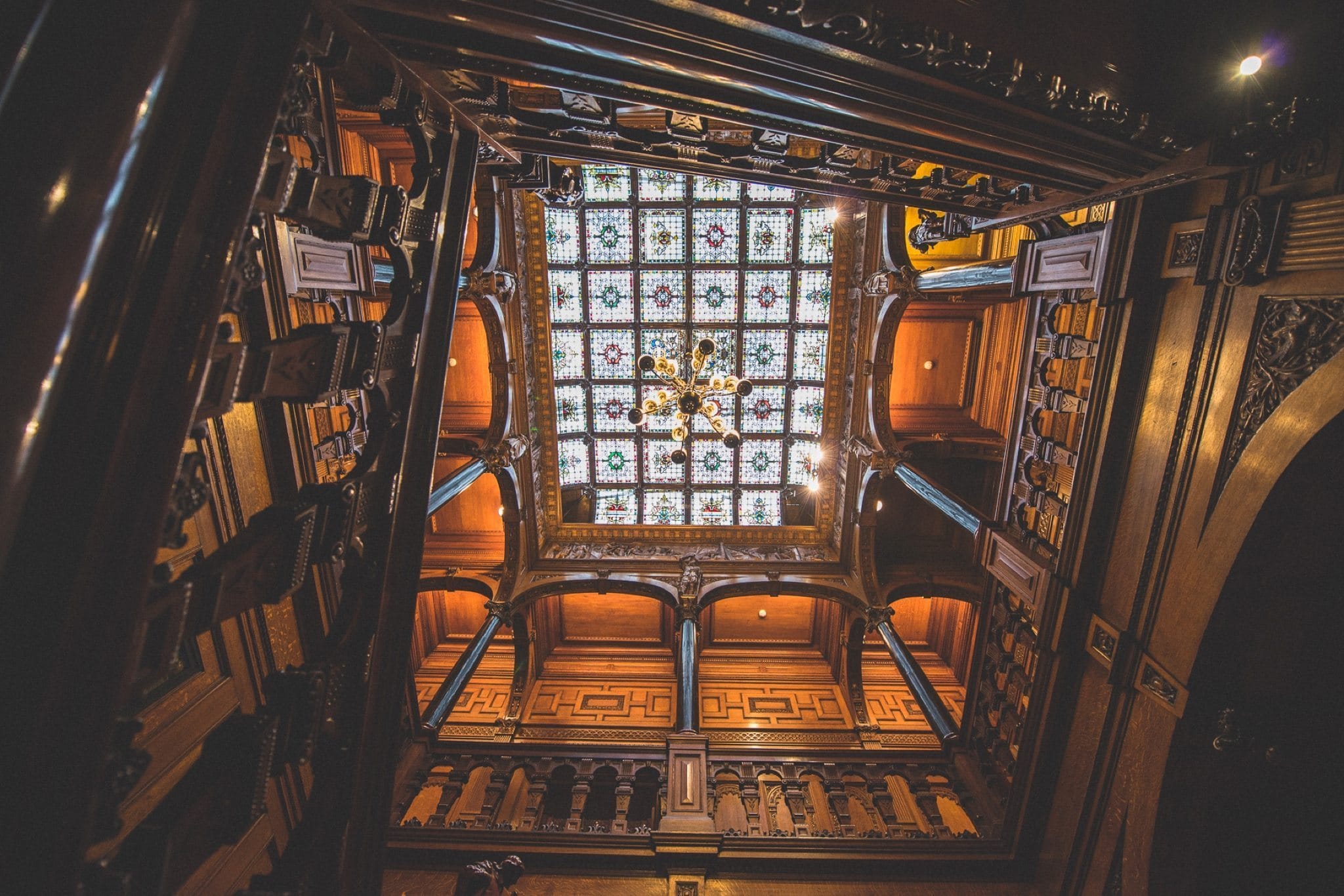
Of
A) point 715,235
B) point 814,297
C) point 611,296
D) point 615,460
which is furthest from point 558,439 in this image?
point 814,297

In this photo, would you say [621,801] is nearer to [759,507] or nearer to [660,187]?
[759,507]

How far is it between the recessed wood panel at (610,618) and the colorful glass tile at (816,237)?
20.8ft

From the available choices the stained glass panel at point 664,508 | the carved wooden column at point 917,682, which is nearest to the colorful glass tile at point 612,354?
the stained glass panel at point 664,508

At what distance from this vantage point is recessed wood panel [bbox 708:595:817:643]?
9.74 meters

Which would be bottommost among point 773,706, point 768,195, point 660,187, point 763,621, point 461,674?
point 773,706

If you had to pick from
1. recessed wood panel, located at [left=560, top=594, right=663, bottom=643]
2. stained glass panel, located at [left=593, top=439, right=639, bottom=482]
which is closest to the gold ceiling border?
stained glass panel, located at [left=593, top=439, right=639, bottom=482]

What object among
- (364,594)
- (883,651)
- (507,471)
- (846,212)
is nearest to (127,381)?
(364,594)

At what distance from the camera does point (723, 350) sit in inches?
356

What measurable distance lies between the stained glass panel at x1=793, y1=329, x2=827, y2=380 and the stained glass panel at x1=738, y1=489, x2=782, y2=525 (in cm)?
210

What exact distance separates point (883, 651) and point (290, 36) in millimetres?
11147

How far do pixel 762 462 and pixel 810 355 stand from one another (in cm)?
197

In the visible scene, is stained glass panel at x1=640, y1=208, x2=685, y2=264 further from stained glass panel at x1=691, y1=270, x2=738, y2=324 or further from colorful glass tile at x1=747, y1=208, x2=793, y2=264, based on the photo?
colorful glass tile at x1=747, y1=208, x2=793, y2=264

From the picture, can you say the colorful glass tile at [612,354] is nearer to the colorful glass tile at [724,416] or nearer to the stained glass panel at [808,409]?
the colorful glass tile at [724,416]

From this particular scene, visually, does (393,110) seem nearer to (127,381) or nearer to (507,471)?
(127,381)
